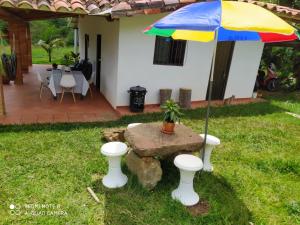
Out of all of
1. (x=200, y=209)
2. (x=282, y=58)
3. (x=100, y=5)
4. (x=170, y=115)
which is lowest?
(x=200, y=209)

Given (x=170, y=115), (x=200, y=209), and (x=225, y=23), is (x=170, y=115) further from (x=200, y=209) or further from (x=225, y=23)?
(x=225, y=23)

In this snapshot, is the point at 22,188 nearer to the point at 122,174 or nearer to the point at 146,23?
the point at 122,174

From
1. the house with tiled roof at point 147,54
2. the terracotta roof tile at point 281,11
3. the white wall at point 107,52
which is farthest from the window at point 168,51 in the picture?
the terracotta roof tile at point 281,11

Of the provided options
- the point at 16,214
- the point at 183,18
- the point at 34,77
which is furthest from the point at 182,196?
the point at 34,77

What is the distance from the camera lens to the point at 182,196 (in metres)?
4.21

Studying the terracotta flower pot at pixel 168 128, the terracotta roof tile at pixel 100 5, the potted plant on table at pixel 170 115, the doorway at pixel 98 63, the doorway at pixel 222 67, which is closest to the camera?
the potted plant on table at pixel 170 115

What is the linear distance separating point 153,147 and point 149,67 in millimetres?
4573

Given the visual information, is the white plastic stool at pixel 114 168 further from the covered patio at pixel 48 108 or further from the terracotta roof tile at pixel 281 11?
the terracotta roof tile at pixel 281 11

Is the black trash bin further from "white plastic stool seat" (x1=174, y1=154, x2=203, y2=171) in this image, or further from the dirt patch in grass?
the dirt patch in grass

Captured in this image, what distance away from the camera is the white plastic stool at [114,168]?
4398 mm

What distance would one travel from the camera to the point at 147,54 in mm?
8141

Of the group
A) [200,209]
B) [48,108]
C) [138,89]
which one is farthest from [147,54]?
[200,209]

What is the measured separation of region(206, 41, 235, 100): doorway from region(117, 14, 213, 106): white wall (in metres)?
0.62

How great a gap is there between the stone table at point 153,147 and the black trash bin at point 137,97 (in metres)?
3.16
